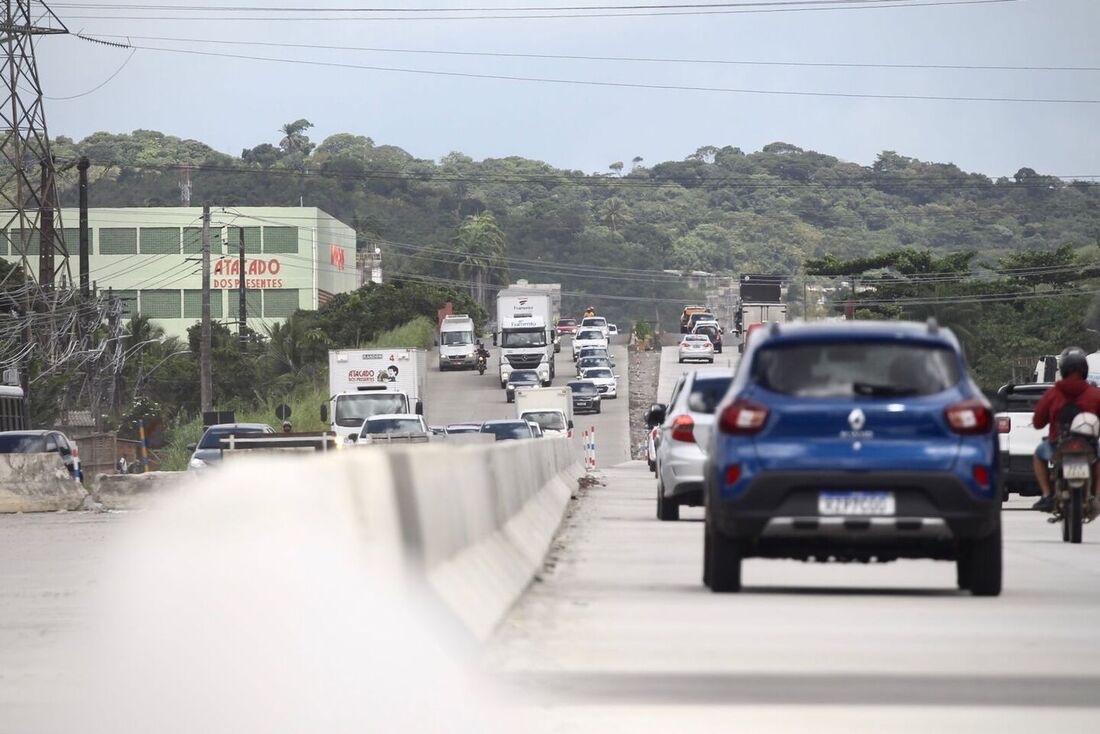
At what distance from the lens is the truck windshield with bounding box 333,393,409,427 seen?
A: 47594mm

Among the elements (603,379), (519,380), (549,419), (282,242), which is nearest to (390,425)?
(549,419)

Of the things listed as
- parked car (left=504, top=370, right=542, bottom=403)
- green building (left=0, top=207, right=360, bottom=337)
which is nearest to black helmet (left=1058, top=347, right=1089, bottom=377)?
parked car (left=504, top=370, right=542, bottom=403)

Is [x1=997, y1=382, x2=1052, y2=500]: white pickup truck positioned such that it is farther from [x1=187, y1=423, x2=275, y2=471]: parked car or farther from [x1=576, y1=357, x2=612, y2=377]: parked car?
[x1=576, y1=357, x2=612, y2=377]: parked car

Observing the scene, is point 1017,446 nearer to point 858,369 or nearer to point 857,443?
point 858,369

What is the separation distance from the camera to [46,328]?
66000mm

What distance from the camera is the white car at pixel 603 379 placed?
312ft

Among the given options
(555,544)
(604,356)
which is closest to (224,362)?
(604,356)

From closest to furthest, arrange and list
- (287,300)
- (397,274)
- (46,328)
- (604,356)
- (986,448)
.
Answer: (986,448) < (46,328) < (604,356) < (287,300) < (397,274)

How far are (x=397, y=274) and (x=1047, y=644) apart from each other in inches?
6651

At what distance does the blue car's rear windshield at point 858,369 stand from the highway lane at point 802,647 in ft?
4.49

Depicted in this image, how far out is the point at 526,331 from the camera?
8969cm

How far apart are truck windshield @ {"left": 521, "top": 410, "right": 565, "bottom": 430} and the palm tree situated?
117 meters

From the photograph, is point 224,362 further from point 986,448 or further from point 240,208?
point 986,448

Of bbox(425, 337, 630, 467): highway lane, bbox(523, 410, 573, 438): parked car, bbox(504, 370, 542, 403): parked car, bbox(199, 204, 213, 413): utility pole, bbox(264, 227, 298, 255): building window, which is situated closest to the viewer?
bbox(523, 410, 573, 438): parked car
